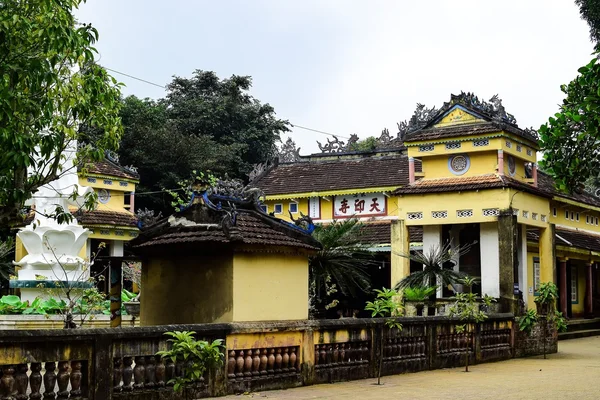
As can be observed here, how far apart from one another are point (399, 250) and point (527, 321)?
4.41 m

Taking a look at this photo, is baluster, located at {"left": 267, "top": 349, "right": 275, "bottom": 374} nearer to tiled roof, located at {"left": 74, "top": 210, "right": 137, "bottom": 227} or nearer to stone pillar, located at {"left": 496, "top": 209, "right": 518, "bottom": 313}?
stone pillar, located at {"left": 496, "top": 209, "right": 518, "bottom": 313}

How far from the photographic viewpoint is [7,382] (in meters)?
7.94

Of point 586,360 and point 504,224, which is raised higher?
point 504,224

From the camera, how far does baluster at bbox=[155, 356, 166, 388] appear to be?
31.7 feet

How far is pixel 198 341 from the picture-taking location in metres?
9.93

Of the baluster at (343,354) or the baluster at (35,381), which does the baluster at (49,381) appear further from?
the baluster at (343,354)

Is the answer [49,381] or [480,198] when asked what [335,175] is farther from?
[49,381]

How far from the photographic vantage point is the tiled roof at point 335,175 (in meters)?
30.8

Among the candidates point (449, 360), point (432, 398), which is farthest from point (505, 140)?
point (432, 398)

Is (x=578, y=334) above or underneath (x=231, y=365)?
underneath

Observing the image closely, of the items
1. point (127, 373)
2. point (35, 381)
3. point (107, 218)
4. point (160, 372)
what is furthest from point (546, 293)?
point (107, 218)

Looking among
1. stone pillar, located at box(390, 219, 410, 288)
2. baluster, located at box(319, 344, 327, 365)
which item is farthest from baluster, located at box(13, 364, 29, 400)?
stone pillar, located at box(390, 219, 410, 288)

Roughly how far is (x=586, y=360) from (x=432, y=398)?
8.58m

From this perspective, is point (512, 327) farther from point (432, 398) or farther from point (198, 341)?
point (198, 341)
